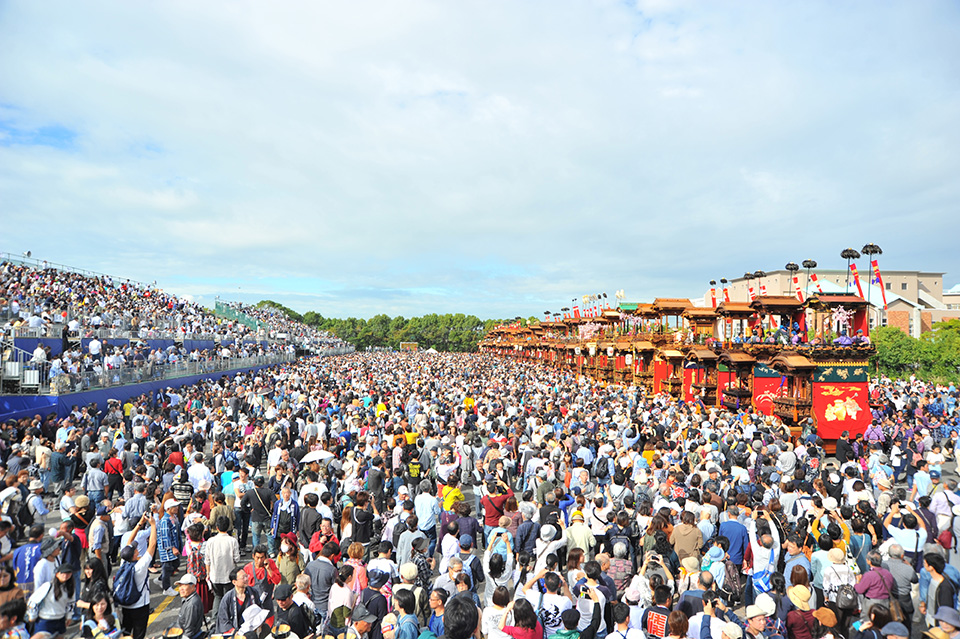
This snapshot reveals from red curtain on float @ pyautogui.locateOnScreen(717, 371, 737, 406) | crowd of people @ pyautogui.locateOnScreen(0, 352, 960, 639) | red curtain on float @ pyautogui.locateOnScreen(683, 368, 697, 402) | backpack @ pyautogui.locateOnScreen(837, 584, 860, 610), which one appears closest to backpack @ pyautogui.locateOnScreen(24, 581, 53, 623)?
crowd of people @ pyautogui.locateOnScreen(0, 352, 960, 639)

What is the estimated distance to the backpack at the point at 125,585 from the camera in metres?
5.70

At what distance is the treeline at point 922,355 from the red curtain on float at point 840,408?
91.7 ft

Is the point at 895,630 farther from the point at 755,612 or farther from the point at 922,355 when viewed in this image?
the point at 922,355

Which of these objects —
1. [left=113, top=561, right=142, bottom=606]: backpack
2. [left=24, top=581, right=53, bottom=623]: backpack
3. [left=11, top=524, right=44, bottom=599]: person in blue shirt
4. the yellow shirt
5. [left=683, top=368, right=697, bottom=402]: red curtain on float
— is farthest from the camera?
[left=683, top=368, right=697, bottom=402]: red curtain on float

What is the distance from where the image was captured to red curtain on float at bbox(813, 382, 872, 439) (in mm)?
17656

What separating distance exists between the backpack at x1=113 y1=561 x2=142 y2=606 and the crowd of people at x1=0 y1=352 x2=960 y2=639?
0.05ft

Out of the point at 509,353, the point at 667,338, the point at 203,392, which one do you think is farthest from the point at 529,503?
the point at 509,353

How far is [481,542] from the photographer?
31.2ft

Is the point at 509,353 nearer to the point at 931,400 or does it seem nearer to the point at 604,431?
the point at 931,400

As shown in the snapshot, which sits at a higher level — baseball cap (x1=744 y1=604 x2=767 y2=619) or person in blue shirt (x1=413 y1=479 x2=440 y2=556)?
baseball cap (x1=744 y1=604 x2=767 y2=619)

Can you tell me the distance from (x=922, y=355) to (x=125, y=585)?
179ft

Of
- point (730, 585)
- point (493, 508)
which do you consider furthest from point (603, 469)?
point (730, 585)

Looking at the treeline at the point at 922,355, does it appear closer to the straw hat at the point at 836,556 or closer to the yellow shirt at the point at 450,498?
the straw hat at the point at 836,556

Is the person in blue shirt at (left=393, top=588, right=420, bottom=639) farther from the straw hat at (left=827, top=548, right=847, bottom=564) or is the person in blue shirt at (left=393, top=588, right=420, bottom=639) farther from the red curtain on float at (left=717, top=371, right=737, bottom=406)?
the red curtain on float at (left=717, top=371, right=737, bottom=406)
